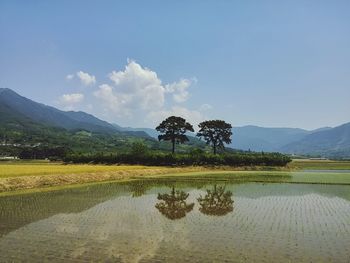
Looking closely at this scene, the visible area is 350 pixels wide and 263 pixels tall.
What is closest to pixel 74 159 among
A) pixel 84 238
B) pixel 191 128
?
pixel 191 128

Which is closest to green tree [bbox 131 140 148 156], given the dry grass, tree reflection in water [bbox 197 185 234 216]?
the dry grass

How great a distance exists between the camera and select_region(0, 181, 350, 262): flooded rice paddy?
54.2ft

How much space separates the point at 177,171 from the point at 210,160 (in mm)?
17203

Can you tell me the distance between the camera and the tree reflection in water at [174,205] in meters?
28.3

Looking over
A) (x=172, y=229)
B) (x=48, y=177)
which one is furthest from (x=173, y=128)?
(x=172, y=229)

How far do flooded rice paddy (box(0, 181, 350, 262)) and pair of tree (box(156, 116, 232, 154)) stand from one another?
7843 centimetres

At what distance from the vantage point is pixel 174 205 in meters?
33.5

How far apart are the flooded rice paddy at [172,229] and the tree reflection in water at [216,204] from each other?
8 centimetres

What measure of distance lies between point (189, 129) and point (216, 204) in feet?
268

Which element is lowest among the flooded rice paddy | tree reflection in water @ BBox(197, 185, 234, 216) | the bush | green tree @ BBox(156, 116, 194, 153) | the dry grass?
the flooded rice paddy

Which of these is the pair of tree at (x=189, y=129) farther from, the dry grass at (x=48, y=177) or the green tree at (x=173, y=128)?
the dry grass at (x=48, y=177)

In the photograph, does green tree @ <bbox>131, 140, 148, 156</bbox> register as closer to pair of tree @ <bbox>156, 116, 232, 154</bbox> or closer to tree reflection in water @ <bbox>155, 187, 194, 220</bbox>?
pair of tree @ <bbox>156, 116, 232, 154</bbox>

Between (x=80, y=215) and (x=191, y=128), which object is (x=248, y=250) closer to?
(x=80, y=215)

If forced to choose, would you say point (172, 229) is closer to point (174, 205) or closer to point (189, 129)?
point (174, 205)
